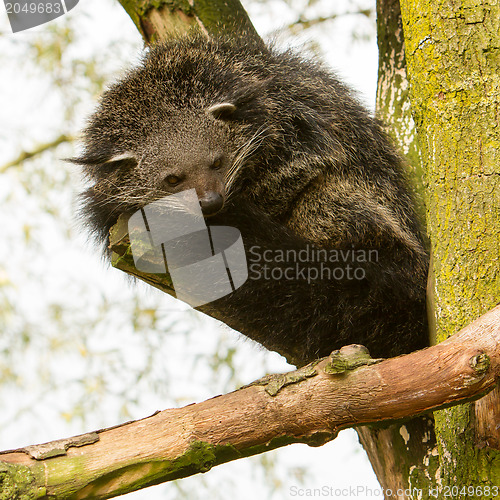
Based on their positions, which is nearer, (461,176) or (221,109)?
(461,176)

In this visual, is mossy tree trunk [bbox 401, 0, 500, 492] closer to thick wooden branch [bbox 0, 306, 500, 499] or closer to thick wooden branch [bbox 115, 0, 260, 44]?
thick wooden branch [bbox 0, 306, 500, 499]

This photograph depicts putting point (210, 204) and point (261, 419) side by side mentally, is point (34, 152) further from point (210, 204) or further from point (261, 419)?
point (261, 419)

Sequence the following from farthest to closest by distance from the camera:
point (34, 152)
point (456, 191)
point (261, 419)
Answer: point (34, 152) → point (456, 191) → point (261, 419)

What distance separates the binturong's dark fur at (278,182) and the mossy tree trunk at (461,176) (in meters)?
0.35

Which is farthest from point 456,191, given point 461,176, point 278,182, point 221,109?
point 221,109

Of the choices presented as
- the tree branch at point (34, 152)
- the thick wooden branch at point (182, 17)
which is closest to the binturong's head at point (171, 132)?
the thick wooden branch at point (182, 17)

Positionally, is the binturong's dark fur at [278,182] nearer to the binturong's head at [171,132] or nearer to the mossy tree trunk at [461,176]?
the binturong's head at [171,132]

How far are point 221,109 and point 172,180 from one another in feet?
1.38

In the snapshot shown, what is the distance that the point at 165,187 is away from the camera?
2660mm

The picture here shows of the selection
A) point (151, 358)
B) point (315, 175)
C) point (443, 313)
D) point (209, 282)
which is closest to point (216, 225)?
point (209, 282)

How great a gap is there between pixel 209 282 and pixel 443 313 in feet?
2.97

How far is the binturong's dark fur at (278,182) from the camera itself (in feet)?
7.55

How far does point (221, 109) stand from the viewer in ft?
9.02

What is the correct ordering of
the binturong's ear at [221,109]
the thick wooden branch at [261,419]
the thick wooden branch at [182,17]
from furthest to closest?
1. the thick wooden branch at [182,17]
2. the binturong's ear at [221,109]
3. the thick wooden branch at [261,419]
